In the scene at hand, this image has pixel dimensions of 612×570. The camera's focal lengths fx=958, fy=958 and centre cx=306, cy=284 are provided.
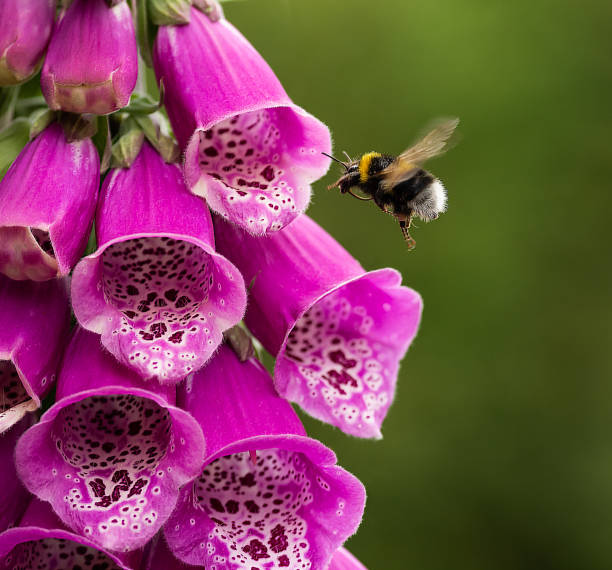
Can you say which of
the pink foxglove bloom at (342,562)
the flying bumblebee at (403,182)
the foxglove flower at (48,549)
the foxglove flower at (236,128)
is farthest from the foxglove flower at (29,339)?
the flying bumblebee at (403,182)

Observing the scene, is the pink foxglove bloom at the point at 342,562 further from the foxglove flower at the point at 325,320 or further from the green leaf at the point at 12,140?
the green leaf at the point at 12,140

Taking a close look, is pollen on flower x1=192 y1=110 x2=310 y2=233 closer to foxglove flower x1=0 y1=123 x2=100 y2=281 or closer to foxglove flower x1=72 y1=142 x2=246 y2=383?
foxglove flower x1=72 y1=142 x2=246 y2=383

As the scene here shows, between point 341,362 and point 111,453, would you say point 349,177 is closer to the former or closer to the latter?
point 341,362

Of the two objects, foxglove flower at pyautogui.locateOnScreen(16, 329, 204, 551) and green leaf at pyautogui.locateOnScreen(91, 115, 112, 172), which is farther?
green leaf at pyautogui.locateOnScreen(91, 115, 112, 172)

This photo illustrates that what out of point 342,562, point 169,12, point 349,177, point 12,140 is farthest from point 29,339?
point 349,177

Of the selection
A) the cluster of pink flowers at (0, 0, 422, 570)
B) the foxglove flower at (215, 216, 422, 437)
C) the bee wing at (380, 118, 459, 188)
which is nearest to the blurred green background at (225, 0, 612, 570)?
the bee wing at (380, 118, 459, 188)

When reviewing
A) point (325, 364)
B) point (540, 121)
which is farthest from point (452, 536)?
point (325, 364)

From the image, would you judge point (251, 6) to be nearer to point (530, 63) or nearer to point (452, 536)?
point (530, 63)
